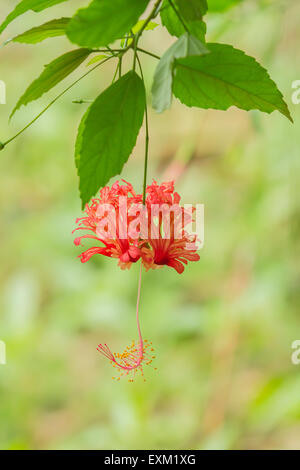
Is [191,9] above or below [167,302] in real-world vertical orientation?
below

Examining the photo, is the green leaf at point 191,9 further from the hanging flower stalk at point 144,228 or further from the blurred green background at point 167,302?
the blurred green background at point 167,302

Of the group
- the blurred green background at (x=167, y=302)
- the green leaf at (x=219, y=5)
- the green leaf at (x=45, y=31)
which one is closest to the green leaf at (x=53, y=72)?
the green leaf at (x=45, y=31)

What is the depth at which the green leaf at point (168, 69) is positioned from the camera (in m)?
0.30

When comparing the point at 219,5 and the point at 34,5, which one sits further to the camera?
the point at 219,5

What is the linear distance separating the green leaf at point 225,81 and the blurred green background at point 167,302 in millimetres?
647

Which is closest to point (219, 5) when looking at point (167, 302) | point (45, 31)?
point (45, 31)

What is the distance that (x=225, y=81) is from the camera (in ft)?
1.13

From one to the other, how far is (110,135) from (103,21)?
64 millimetres

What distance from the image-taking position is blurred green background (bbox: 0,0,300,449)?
129 centimetres

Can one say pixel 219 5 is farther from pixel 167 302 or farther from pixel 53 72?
pixel 167 302

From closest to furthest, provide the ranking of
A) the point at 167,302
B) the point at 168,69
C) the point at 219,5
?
the point at 168,69, the point at 219,5, the point at 167,302

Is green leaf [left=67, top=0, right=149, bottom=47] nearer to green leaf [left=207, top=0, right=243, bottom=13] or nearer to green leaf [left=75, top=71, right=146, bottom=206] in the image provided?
green leaf [left=75, top=71, right=146, bottom=206]

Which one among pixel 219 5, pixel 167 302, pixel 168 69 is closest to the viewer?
pixel 168 69

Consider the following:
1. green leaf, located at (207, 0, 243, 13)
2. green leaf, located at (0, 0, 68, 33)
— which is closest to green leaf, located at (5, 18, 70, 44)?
green leaf, located at (0, 0, 68, 33)
